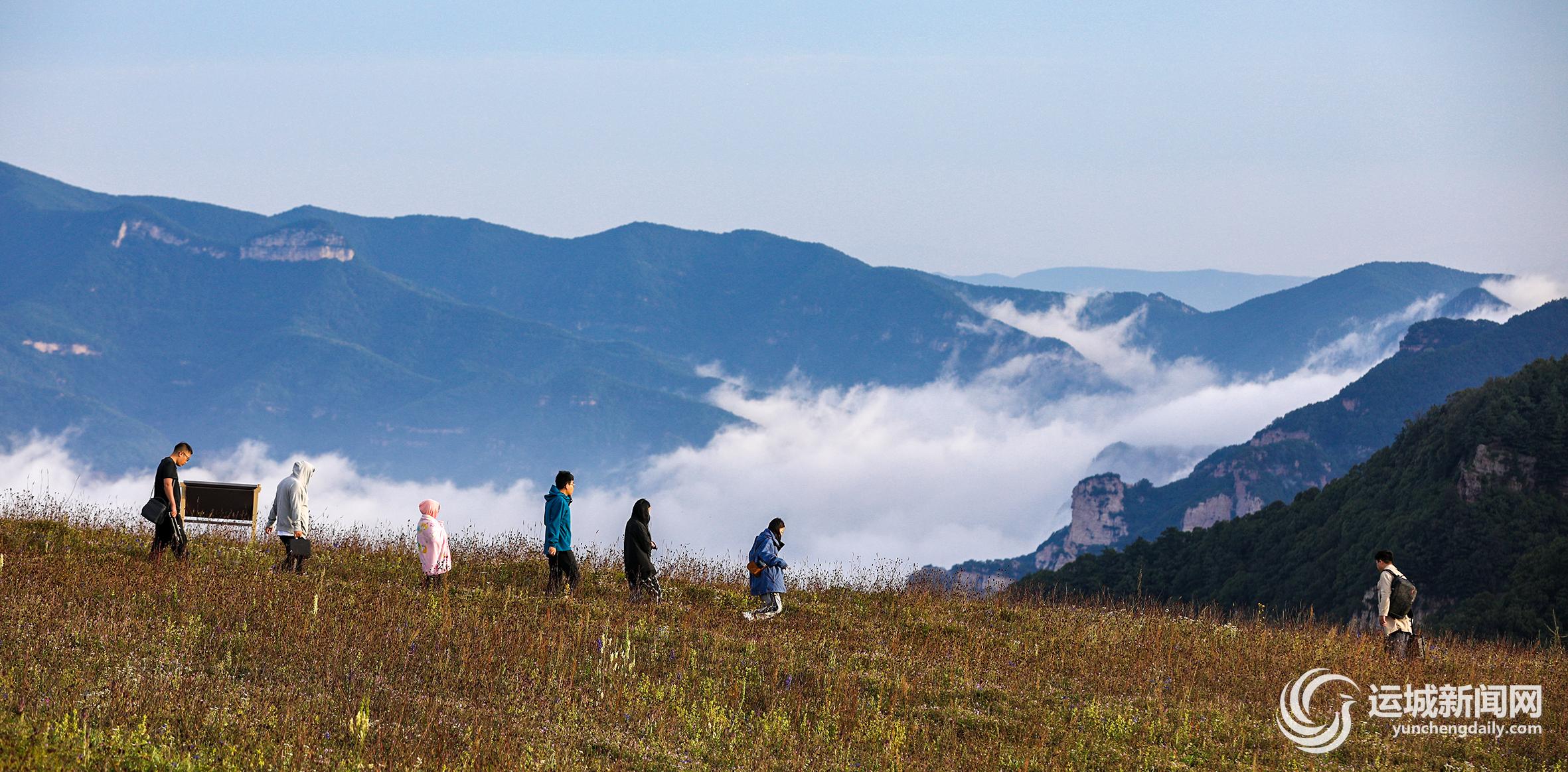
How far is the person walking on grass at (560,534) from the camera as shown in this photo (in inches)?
568

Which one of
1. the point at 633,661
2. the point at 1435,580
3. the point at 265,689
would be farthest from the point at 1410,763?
the point at 1435,580

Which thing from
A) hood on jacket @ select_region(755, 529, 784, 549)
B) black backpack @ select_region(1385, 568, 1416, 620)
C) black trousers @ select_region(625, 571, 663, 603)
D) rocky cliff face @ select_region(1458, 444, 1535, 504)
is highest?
rocky cliff face @ select_region(1458, 444, 1535, 504)

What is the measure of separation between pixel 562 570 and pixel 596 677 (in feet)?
13.0

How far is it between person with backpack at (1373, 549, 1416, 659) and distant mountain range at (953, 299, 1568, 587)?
123 metres

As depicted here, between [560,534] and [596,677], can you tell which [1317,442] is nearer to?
[560,534]

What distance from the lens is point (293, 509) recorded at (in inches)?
571

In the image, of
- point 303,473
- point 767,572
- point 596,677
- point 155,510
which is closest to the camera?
point 596,677

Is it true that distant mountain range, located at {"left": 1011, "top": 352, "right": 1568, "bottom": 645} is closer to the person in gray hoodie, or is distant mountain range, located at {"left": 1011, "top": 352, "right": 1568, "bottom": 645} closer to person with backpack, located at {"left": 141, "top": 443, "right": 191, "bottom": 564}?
the person in gray hoodie

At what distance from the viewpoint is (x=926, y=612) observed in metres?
16.5

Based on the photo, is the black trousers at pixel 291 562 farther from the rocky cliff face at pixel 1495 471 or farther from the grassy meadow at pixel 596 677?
the rocky cliff face at pixel 1495 471

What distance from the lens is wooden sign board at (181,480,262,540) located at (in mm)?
16766

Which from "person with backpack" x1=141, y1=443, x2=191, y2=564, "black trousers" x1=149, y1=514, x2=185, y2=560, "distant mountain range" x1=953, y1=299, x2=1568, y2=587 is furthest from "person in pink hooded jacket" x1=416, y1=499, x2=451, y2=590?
"distant mountain range" x1=953, y1=299, x2=1568, y2=587

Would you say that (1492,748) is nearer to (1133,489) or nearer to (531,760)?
(531,760)

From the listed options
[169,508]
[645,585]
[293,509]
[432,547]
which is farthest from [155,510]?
[645,585]
